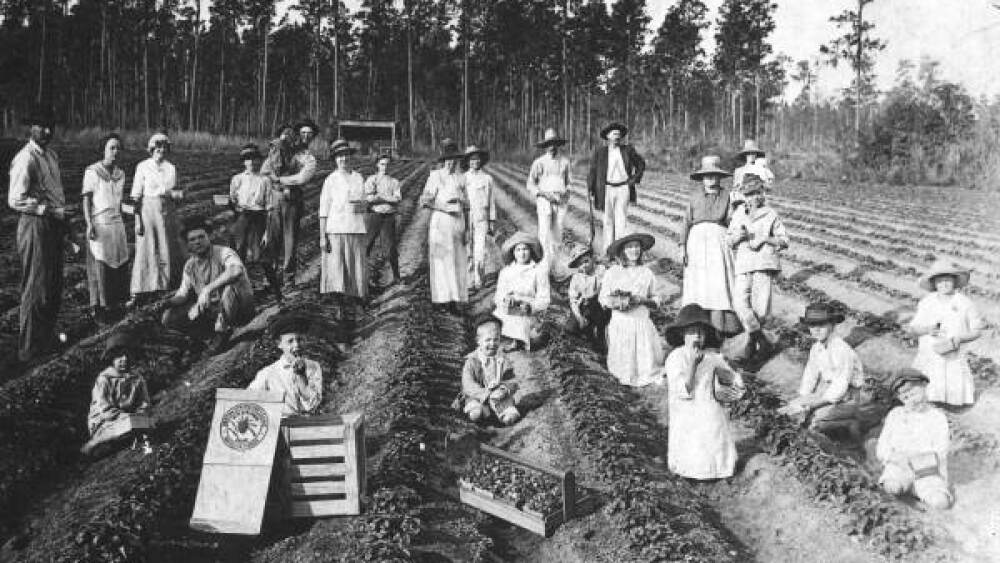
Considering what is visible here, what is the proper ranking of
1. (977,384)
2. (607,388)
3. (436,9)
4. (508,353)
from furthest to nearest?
(436,9)
(508,353)
(607,388)
(977,384)

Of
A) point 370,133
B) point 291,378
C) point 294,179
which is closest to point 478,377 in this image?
point 291,378

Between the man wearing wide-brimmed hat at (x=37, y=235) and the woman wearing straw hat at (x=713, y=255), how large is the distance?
6.25 metres

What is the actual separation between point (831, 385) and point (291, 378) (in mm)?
4085

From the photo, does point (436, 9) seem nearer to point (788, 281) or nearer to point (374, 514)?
point (788, 281)

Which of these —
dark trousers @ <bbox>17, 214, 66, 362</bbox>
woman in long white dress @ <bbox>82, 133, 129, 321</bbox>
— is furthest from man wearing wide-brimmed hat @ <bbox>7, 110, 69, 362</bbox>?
woman in long white dress @ <bbox>82, 133, 129, 321</bbox>

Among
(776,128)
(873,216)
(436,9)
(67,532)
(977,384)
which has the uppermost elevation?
(436,9)

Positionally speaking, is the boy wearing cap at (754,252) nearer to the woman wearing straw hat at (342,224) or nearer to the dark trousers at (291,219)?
the woman wearing straw hat at (342,224)

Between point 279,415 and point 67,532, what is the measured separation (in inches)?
58.1

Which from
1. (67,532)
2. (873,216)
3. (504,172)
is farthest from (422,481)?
(504,172)

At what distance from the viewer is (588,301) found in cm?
870

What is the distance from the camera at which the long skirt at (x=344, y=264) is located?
31.2 ft

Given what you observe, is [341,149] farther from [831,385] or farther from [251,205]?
[831,385]

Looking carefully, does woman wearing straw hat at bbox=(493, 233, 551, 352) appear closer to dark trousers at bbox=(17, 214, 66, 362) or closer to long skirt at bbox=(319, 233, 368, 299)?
long skirt at bbox=(319, 233, 368, 299)

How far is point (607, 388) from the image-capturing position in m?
7.69
